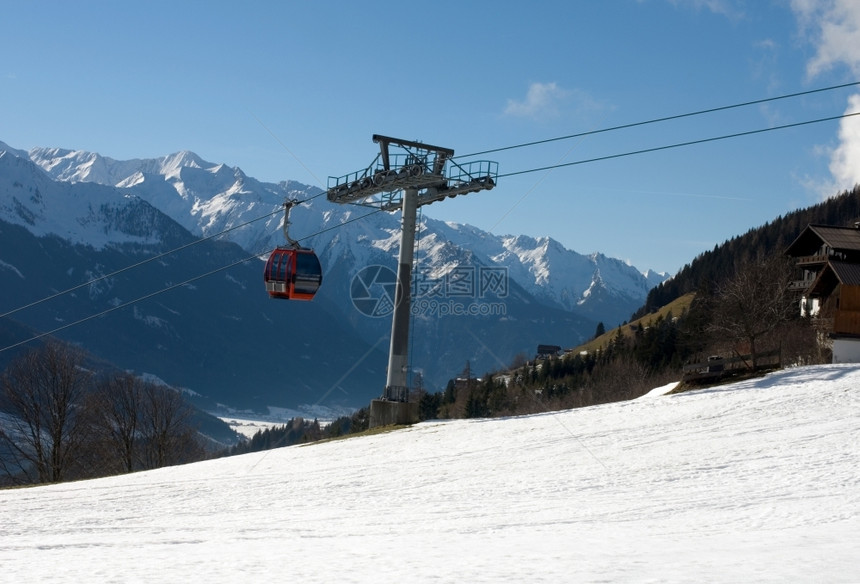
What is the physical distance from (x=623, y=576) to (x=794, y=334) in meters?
59.7

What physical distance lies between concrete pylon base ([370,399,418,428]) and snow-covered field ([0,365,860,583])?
4.31m

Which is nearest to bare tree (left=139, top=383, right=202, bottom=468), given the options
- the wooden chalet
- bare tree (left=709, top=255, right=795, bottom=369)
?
bare tree (left=709, top=255, right=795, bottom=369)

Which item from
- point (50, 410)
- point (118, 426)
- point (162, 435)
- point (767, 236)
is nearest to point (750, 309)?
point (162, 435)

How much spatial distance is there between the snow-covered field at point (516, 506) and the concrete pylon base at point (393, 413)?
170 inches

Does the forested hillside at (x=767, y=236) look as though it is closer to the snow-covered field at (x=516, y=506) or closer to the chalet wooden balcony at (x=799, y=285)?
the chalet wooden balcony at (x=799, y=285)

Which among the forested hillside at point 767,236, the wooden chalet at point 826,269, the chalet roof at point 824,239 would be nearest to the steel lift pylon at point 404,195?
the wooden chalet at point 826,269

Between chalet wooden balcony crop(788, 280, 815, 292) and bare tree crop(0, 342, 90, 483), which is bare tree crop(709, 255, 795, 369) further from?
bare tree crop(0, 342, 90, 483)

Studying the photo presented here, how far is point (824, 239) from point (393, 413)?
5153 cm

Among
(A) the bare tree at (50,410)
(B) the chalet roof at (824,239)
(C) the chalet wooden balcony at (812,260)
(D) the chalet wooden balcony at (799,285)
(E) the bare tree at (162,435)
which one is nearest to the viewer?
(A) the bare tree at (50,410)

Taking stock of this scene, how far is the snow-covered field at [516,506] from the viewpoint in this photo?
14531 millimetres

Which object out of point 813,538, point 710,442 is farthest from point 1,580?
point 710,442

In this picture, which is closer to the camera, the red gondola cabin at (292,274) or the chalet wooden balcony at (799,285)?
the red gondola cabin at (292,274)

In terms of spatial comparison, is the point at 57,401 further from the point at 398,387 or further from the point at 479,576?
the point at 479,576

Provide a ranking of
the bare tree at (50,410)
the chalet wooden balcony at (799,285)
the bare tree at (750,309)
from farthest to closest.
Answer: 1. the chalet wooden balcony at (799,285)
2. the bare tree at (50,410)
3. the bare tree at (750,309)
